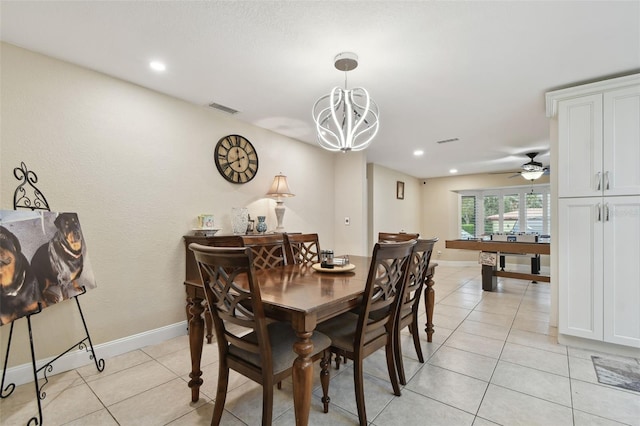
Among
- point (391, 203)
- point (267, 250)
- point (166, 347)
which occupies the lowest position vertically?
point (166, 347)

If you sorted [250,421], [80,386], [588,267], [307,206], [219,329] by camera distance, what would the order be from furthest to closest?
[307,206] → [588,267] → [80,386] → [250,421] → [219,329]

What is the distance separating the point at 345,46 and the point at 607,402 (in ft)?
9.46

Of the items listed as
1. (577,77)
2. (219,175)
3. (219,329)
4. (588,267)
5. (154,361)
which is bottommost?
(154,361)

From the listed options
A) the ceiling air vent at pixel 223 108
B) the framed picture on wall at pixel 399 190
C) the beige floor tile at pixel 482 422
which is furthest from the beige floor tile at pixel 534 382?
the framed picture on wall at pixel 399 190

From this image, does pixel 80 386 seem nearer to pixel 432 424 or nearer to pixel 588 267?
pixel 432 424

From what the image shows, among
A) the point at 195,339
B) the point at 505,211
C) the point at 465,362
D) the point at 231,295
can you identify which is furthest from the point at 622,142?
the point at 505,211

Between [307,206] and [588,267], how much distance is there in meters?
3.27

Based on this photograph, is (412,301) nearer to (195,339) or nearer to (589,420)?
(589,420)

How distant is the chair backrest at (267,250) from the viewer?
2.66 meters

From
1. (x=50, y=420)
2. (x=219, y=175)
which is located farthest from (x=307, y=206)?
(x=50, y=420)

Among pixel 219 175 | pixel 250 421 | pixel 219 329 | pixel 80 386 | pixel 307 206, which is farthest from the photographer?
pixel 307 206

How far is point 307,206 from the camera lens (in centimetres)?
450

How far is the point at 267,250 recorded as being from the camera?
2766 mm

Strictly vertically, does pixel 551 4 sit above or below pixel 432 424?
above
